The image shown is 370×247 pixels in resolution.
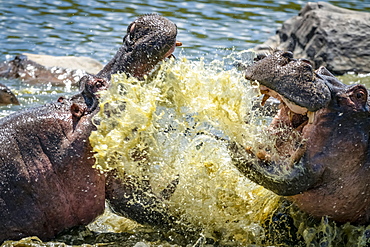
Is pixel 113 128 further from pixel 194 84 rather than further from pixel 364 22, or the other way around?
pixel 364 22

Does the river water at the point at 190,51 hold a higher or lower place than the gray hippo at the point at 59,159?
lower

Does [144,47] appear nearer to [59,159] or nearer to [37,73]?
[59,159]

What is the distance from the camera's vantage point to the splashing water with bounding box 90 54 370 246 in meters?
4.21

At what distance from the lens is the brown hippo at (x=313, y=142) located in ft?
12.8

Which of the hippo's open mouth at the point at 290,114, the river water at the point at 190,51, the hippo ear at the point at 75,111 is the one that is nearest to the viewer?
the hippo's open mouth at the point at 290,114

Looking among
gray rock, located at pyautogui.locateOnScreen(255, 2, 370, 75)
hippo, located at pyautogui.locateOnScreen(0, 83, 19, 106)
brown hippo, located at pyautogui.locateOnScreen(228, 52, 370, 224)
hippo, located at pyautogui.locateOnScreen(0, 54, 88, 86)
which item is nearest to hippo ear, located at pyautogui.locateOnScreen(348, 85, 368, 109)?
brown hippo, located at pyautogui.locateOnScreen(228, 52, 370, 224)

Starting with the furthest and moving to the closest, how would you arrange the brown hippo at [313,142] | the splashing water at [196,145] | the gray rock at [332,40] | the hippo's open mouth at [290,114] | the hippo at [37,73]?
1. the gray rock at [332,40]
2. the hippo at [37,73]
3. the splashing water at [196,145]
4. the hippo's open mouth at [290,114]
5. the brown hippo at [313,142]

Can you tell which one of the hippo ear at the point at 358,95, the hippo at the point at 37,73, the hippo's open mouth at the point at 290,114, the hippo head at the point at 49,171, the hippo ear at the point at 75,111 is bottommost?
the hippo at the point at 37,73

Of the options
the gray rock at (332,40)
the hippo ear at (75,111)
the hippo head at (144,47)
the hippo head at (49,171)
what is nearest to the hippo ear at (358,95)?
the hippo head at (144,47)

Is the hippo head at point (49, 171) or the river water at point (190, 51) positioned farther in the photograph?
the river water at point (190, 51)

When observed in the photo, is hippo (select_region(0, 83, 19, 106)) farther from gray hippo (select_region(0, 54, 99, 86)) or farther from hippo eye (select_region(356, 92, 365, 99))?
hippo eye (select_region(356, 92, 365, 99))

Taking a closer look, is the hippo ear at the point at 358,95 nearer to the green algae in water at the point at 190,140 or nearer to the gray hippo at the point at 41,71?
the green algae in water at the point at 190,140

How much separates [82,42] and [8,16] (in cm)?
220

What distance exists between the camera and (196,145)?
4.81 metres
